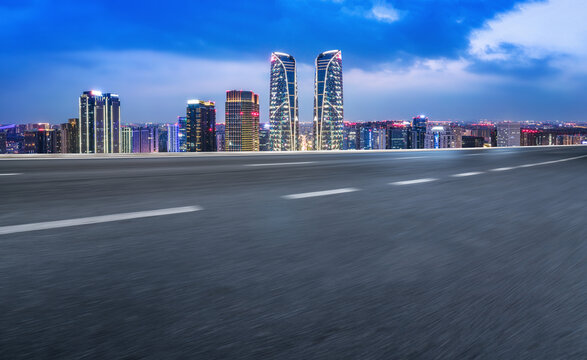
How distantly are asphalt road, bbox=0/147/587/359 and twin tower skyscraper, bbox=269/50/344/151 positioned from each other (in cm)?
12244

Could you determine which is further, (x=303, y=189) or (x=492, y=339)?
(x=303, y=189)

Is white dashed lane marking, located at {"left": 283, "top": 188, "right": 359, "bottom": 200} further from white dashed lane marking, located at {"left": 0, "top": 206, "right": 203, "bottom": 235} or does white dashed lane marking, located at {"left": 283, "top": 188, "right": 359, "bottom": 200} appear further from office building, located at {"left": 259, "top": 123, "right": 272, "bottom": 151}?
office building, located at {"left": 259, "top": 123, "right": 272, "bottom": 151}

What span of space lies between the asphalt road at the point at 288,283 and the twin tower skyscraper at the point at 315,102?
122m

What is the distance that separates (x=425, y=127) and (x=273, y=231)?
90558mm

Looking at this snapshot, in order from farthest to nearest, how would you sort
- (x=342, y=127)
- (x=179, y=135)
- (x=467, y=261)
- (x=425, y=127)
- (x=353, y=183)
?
(x=179, y=135) → (x=342, y=127) → (x=425, y=127) → (x=353, y=183) → (x=467, y=261)

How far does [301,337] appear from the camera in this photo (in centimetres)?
123

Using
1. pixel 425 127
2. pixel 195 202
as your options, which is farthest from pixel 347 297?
pixel 425 127

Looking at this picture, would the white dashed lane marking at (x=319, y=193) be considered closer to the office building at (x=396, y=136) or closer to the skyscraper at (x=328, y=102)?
the office building at (x=396, y=136)

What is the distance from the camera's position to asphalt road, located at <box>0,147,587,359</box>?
1.19 meters

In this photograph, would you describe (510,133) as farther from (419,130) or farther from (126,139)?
(126,139)

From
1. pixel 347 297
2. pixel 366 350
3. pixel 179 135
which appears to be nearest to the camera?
pixel 366 350

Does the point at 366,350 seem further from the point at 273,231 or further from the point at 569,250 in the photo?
the point at 569,250

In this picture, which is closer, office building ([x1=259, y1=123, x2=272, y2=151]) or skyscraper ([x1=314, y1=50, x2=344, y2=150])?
skyscraper ([x1=314, y1=50, x2=344, y2=150])

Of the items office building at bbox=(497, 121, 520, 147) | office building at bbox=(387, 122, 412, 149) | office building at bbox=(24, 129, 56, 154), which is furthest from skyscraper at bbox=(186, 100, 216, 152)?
office building at bbox=(497, 121, 520, 147)
